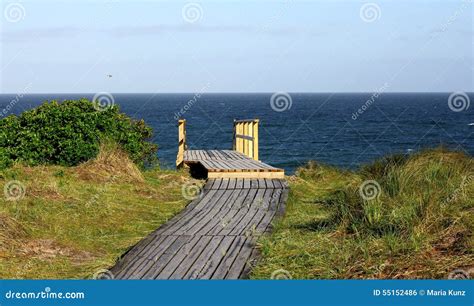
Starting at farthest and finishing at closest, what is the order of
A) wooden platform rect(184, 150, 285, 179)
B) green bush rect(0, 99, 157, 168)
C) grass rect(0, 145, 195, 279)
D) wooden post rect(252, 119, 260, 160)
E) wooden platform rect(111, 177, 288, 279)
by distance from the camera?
wooden post rect(252, 119, 260, 160) → green bush rect(0, 99, 157, 168) → wooden platform rect(184, 150, 285, 179) → grass rect(0, 145, 195, 279) → wooden platform rect(111, 177, 288, 279)

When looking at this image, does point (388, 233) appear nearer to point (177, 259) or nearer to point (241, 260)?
point (241, 260)

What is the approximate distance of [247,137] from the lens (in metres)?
21.9

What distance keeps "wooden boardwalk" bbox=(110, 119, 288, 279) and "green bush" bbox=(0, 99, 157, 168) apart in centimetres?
283

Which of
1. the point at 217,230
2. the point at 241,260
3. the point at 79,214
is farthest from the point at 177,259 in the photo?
the point at 79,214

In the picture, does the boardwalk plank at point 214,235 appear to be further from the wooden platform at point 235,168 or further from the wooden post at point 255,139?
the wooden post at point 255,139

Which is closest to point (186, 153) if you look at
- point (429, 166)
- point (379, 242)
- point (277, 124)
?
point (429, 166)

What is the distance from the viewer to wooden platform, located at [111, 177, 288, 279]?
A: 27.4 feet

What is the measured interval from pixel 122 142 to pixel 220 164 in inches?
130

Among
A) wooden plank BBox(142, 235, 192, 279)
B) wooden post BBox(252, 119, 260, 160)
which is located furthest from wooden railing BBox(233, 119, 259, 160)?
wooden plank BBox(142, 235, 192, 279)

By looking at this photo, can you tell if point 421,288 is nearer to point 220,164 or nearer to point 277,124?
point 220,164

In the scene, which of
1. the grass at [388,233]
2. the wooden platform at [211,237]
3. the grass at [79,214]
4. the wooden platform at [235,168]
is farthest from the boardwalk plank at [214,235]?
the grass at [79,214]

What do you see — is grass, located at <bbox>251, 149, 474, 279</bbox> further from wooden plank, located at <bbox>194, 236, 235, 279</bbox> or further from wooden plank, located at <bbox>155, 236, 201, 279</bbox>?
wooden plank, located at <bbox>155, 236, 201, 279</bbox>

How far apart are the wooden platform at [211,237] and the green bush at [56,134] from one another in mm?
4567

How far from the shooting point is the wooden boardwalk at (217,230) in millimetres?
8391
